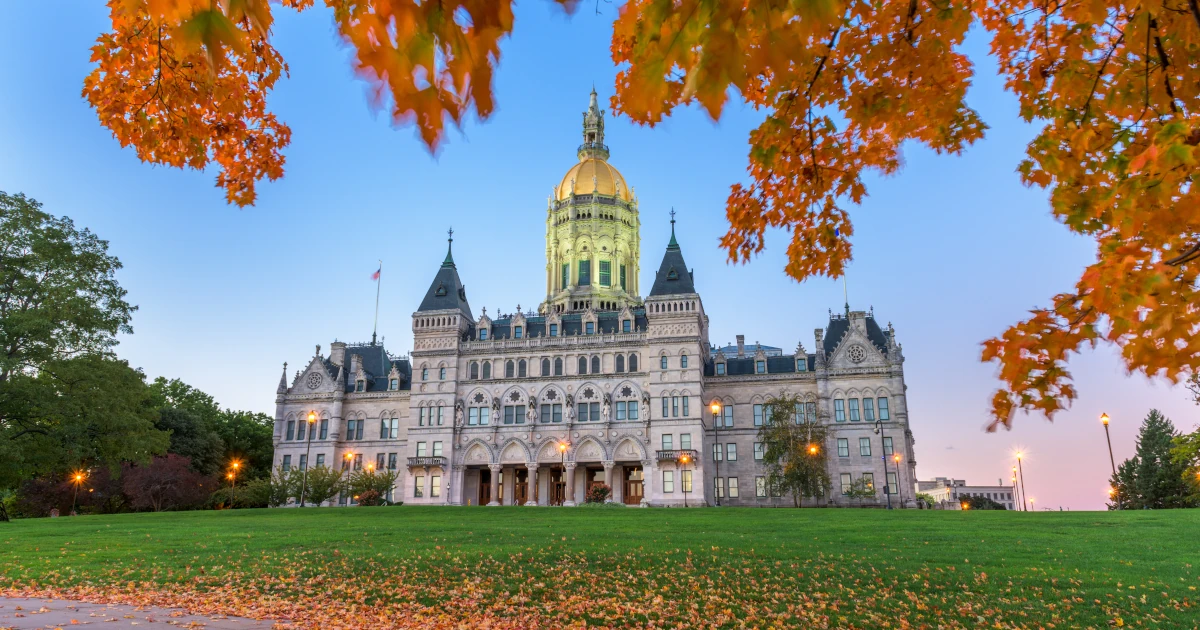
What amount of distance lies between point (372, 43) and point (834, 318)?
202 feet

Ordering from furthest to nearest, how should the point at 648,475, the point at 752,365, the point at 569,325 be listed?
the point at 569,325 → the point at 752,365 → the point at 648,475

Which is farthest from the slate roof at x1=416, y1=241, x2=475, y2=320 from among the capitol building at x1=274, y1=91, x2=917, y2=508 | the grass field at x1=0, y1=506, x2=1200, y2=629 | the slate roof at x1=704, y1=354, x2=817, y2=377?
the grass field at x1=0, y1=506, x2=1200, y2=629

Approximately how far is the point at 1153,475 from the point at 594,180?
57057 mm

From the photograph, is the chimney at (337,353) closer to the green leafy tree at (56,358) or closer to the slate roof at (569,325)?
the slate roof at (569,325)

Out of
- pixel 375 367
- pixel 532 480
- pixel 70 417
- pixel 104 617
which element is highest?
pixel 375 367

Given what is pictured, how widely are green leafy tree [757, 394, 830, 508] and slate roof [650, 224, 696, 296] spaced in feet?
38.8

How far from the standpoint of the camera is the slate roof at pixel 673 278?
57.9 meters

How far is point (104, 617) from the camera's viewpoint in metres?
8.81

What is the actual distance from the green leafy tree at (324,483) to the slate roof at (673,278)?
24.6m

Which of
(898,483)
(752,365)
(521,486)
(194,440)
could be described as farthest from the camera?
(752,365)

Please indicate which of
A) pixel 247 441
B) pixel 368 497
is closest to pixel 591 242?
pixel 368 497

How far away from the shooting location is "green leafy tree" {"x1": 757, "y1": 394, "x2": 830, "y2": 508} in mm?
47344

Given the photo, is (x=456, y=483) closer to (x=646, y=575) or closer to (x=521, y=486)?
(x=521, y=486)

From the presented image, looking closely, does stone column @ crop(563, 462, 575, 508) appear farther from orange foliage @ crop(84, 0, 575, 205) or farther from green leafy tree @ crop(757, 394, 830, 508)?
orange foliage @ crop(84, 0, 575, 205)
